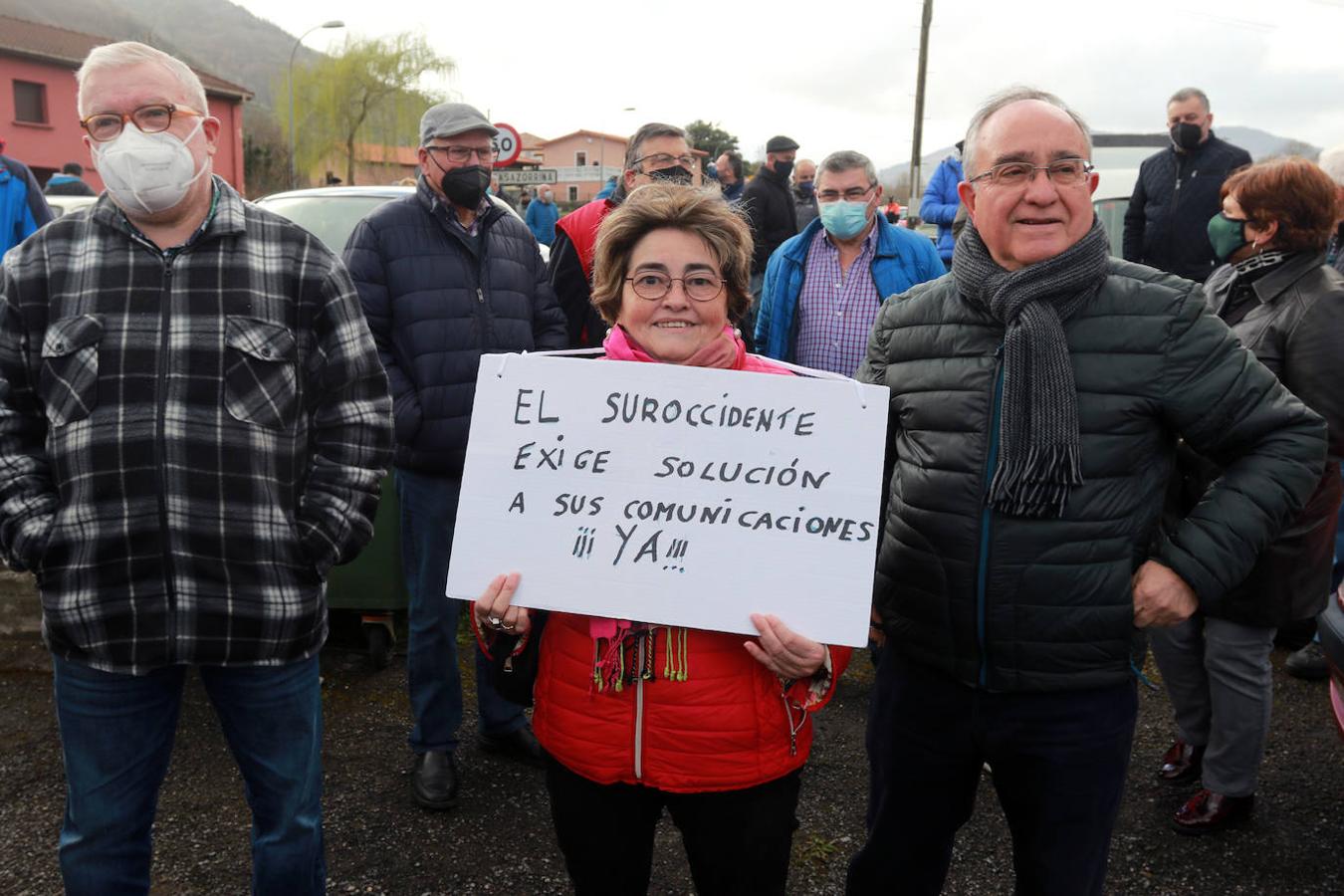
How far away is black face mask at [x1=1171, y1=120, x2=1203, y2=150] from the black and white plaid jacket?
5.87m

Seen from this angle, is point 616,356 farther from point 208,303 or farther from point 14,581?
point 14,581

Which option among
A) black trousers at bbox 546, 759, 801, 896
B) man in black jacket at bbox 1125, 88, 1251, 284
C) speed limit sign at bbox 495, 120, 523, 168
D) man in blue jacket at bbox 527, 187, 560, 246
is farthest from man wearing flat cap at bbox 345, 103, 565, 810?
man in blue jacket at bbox 527, 187, 560, 246

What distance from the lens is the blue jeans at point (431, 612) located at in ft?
10.9

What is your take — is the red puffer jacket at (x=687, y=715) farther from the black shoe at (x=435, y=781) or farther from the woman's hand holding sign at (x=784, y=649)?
the black shoe at (x=435, y=781)

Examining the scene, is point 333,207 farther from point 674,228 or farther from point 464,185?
point 674,228

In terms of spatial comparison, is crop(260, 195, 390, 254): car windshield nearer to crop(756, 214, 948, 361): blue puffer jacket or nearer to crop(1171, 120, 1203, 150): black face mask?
crop(756, 214, 948, 361): blue puffer jacket

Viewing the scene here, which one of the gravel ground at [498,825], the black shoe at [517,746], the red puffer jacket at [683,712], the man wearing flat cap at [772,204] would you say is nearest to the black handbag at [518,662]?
the red puffer jacket at [683,712]

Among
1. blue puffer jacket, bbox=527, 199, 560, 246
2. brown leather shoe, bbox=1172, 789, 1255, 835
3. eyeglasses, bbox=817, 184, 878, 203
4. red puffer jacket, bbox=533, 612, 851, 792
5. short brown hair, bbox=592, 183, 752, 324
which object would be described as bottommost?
brown leather shoe, bbox=1172, 789, 1255, 835

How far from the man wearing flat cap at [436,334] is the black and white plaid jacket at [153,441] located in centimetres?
111

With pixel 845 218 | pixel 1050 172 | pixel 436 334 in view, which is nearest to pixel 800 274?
pixel 845 218

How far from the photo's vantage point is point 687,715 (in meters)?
1.84

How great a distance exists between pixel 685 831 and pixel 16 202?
5730 millimetres

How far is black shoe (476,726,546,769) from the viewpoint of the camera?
3.60 m

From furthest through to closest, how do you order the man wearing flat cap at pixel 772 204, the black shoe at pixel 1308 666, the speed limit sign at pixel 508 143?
the speed limit sign at pixel 508 143 → the man wearing flat cap at pixel 772 204 → the black shoe at pixel 1308 666
